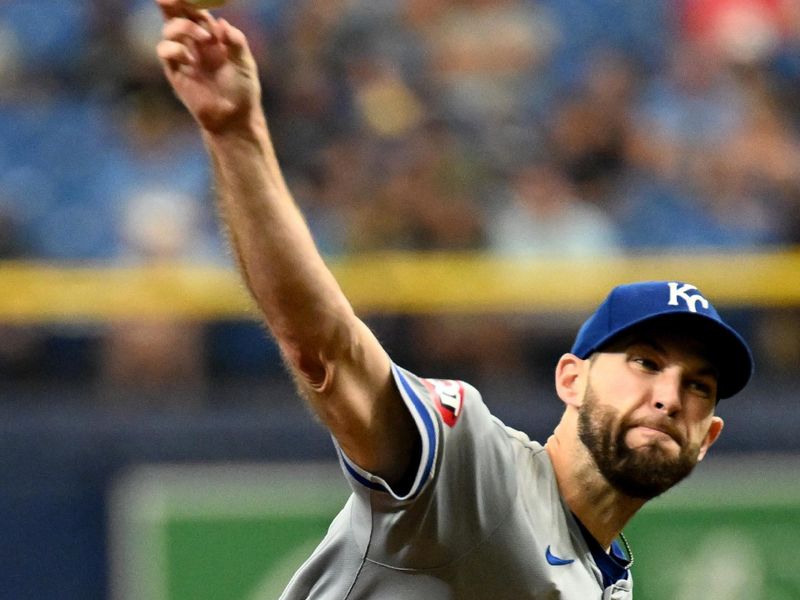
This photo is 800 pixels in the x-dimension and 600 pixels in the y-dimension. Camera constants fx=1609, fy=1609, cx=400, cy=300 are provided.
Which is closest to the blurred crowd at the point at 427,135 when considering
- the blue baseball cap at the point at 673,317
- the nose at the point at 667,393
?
the blue baseball cap at the point at 673,317

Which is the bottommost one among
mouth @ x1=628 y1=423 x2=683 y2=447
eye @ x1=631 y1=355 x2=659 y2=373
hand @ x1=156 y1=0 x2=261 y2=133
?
mouth @ x1=628 y1=423 x2=683 y2=447

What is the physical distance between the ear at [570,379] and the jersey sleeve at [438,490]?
42cm

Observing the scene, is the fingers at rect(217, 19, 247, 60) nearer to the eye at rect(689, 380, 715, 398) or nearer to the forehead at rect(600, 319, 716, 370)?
the forehead at rect(600, 319, 716, 370)

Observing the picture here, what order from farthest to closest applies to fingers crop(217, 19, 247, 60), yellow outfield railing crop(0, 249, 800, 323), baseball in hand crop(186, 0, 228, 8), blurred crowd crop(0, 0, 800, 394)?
blurred crowd crop(0, 0, 800, 394) < yellow outfield railing crop(0, 249, 800, 323) < fingers crop(217, 19, 247, 60) < baseball in hand crop(186, 0, 228, 8)

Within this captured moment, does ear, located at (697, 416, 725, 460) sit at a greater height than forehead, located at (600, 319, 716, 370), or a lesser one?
lesser

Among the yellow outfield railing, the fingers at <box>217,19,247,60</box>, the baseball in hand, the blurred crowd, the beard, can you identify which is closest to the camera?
the baseball in hand

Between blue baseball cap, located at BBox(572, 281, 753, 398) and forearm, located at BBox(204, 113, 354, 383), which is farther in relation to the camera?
blue baseball cap, located at BBox(572, 281, 753, 398)

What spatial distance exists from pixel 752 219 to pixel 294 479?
262cm

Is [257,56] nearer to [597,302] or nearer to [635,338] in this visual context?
[597,302]

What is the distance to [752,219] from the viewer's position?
7742 mm

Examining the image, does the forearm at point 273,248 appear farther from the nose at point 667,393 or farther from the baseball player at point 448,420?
the nose at point 667,393

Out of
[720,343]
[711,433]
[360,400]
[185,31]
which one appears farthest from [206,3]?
[711,433]

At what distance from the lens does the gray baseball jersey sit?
268 cm

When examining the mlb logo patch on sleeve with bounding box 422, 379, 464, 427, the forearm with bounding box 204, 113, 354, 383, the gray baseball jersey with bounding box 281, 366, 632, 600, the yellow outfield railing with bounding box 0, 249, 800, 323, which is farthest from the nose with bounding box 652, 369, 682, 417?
the yellow outfield railing with bounding box 0, 249, 800, 323
